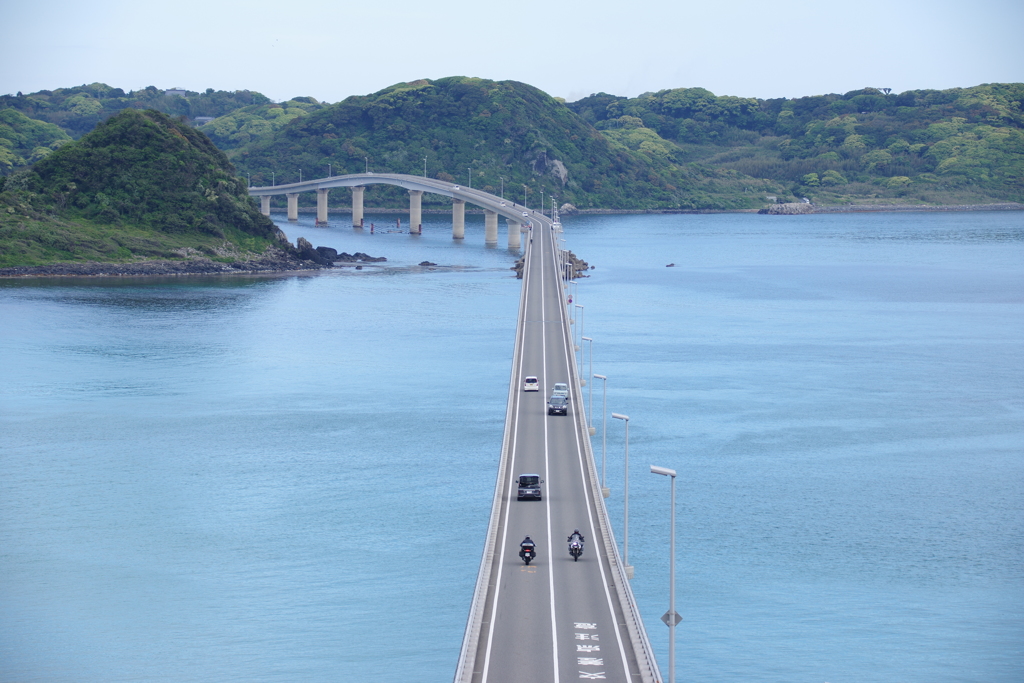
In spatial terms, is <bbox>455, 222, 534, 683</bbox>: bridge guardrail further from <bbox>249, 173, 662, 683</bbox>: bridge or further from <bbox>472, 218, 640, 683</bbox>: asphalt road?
<bbox>472, 218, 640, 683</bbox>: asphalt road

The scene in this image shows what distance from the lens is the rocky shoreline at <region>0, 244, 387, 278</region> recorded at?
145375 mm

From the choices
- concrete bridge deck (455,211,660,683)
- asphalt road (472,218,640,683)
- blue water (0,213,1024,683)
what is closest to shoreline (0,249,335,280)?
blue water (0,213,1024,683)

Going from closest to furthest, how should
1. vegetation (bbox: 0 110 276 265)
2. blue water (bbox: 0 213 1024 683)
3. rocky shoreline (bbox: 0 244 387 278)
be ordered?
blue water (bbox: 0 213 1024 683) < rocky shoreline (bbox: 0 244 387 278) < vegetation (bbox: 0 110 276 265)

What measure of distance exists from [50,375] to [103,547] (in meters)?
42.6

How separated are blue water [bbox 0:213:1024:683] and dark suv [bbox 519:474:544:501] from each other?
4309mm

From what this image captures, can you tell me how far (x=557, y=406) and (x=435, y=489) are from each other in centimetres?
875

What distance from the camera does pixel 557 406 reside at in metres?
62.3

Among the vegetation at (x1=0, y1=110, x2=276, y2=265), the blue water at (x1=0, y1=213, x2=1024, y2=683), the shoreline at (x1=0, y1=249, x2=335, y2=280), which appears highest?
the vegetation at (x1=0, y1=110, x2=276, y2=265)

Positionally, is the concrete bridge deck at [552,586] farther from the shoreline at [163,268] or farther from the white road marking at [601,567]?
the shoreline at [163,268]

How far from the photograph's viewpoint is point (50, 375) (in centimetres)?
8900

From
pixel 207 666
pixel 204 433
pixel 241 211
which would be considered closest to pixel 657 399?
pixel 204 433

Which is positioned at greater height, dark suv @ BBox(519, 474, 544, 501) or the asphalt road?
dark suv @ BBox(519, 474, 544, 501)

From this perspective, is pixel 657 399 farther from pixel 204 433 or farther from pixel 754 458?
pixel 204 433

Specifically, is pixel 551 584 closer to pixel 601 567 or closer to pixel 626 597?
pixel 601 567
